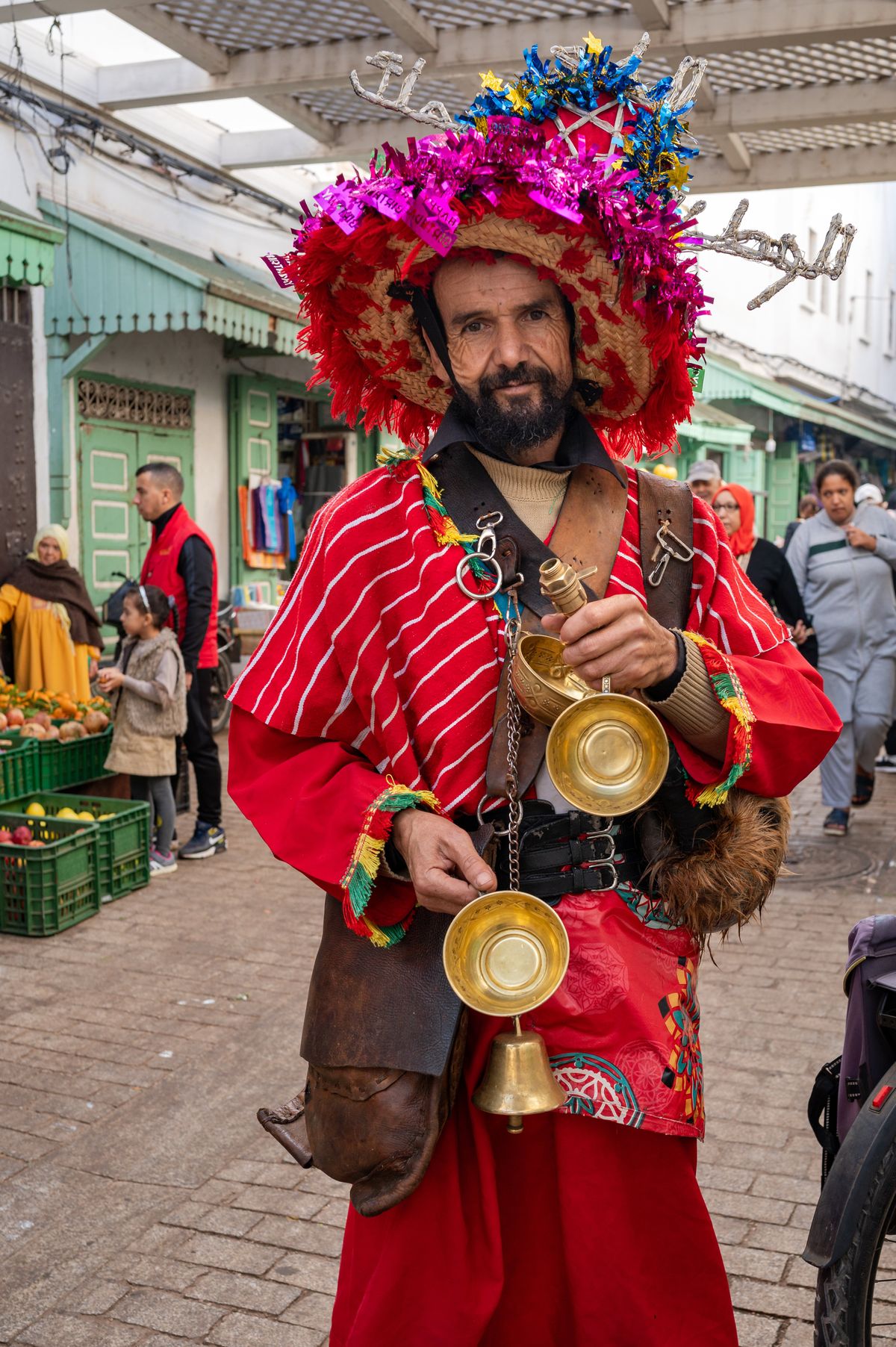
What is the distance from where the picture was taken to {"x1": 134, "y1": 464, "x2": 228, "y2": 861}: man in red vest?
707 cm

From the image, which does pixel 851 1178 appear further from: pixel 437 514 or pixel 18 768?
pixel 18 768

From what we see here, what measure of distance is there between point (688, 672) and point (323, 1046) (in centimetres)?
78

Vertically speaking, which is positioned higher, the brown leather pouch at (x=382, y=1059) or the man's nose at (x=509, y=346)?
the man's nose at (x=509, y=346)

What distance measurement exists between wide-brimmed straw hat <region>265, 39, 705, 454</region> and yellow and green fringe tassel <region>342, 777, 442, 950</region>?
808 mm

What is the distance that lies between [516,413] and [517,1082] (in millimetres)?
1009

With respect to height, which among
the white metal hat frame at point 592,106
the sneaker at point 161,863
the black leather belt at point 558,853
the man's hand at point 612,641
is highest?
the white metal hat frame at point 592,106

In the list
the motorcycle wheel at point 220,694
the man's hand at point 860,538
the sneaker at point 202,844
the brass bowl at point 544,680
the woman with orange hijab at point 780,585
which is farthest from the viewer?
the motorcycle wheel at point 220,694

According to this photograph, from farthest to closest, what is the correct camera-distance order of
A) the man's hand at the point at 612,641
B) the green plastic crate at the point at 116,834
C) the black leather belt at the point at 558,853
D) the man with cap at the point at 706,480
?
1. the man with cap at the point at 706,480
2. the green plastic crate at the point at 116,834
3. the black leather belt at the point at 558,853
4. the man's hand at the point at 612,641

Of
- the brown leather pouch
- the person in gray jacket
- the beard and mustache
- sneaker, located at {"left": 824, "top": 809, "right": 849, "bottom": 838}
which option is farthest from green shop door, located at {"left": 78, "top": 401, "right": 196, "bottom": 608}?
the brown leather pouch

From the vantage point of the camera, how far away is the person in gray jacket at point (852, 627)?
25.2 feet

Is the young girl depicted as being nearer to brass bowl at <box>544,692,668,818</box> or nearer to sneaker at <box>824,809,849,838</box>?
sneaker at <box>824,809,849,838</box>

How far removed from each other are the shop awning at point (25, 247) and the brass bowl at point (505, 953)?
300 inches

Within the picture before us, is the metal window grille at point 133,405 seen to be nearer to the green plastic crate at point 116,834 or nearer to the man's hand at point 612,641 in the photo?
the green plastic crate at point 116,834

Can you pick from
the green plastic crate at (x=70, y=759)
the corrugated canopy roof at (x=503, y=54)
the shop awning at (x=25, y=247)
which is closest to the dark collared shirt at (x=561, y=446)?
the green plastic crate at (x=70, y=759)
